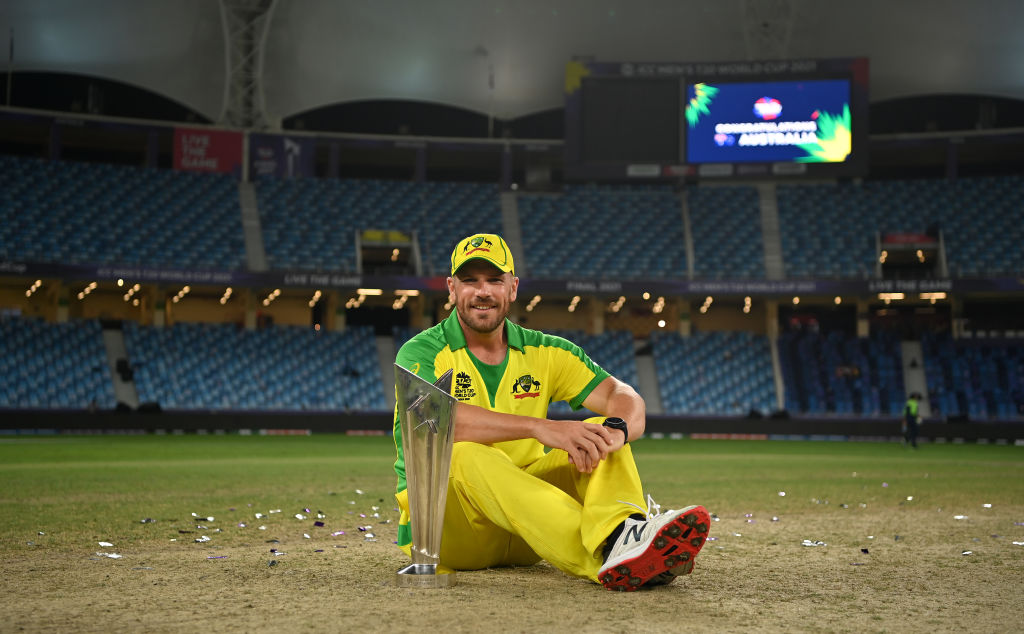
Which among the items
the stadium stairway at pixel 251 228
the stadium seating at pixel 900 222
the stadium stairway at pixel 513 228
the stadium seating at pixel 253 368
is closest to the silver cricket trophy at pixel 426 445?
the stadium seating at pixel 253 368

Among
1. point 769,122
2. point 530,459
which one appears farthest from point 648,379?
point 530,459

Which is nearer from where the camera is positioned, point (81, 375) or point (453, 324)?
point (453, 324)

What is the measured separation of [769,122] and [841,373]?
35.7 ft

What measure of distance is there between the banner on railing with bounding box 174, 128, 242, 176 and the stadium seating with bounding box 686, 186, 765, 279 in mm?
20662

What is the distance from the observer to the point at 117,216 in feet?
128

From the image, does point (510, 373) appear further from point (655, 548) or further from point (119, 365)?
point (119, 365)

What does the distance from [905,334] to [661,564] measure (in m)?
40.2

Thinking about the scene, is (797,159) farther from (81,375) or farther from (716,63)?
(81,375)

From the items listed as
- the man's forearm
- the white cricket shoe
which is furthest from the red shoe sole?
the man's forearm

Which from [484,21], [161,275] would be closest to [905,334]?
[484,21]

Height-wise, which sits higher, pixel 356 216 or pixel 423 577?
pixel 356 216

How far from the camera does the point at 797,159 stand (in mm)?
36938

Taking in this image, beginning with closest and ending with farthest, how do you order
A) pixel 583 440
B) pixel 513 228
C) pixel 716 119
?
pixel 583 440, pixel 716 119, pixel 513 228

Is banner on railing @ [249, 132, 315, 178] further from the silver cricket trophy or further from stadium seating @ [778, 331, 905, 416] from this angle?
the silver cricket trophy
